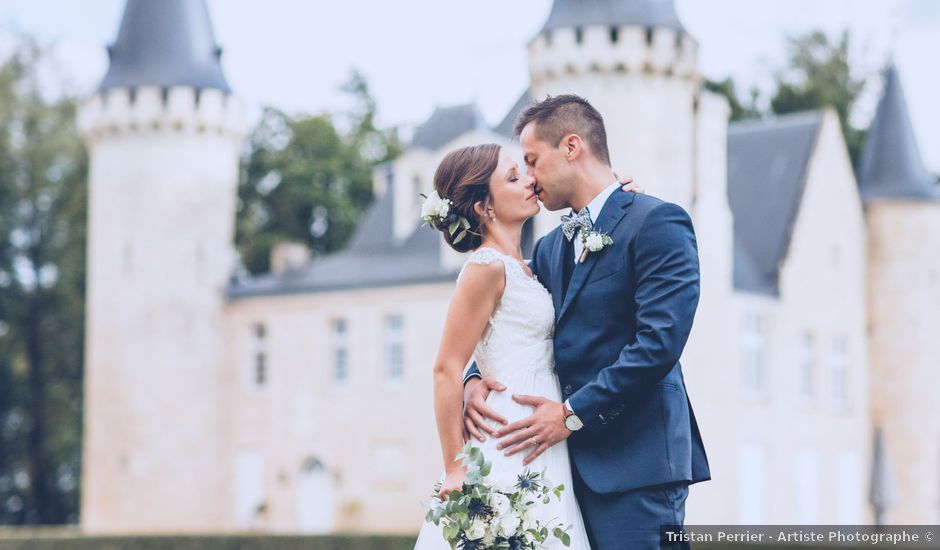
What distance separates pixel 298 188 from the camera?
40.7m

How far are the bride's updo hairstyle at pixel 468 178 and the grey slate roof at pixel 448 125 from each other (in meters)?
30.0

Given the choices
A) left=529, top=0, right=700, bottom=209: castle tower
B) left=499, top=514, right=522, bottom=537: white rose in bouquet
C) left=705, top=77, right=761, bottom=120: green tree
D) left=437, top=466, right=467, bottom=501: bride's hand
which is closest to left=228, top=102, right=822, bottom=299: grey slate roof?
left=705, top=77, right=761, bottom=120: green tree

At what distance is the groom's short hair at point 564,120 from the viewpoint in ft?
17.6

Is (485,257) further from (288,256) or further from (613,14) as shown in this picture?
(288,256)

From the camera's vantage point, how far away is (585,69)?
27.3 meters


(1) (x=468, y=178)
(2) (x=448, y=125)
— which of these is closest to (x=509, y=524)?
(1) (x=468, y=178)

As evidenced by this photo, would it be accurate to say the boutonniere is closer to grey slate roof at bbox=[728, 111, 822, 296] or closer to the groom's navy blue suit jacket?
the groom's navy blue suit jacket

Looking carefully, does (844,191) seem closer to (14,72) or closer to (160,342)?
(160,342)

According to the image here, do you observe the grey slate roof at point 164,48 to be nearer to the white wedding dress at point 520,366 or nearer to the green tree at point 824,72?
the green tree at point 824,72

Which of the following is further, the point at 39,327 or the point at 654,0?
the point at 39,327

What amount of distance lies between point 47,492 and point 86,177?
8052 millimetres

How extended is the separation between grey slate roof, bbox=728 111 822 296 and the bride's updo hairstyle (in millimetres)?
27690

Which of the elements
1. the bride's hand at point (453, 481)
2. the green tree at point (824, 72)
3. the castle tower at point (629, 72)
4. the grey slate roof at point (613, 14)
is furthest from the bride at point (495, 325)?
the green tree at point (824, 72)

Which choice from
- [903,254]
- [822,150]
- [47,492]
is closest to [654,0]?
[822,150]
